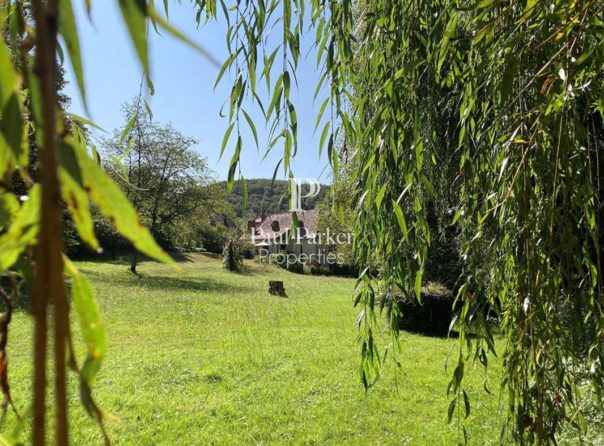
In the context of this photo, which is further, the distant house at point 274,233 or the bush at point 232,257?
the distant house at point 274,233

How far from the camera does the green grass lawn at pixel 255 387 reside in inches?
153

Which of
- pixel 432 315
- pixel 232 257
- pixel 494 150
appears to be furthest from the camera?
pixel 232 257

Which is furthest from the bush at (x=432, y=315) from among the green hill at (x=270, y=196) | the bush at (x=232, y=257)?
the bush at (x=232, y=257)

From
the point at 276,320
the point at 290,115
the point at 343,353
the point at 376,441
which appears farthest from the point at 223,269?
the point at 290,115

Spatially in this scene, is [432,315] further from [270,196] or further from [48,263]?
[48,263]

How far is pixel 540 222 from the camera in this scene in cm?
129

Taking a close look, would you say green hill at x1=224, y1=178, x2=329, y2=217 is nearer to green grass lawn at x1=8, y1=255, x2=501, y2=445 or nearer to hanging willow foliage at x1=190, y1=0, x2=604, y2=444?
hanging willow foliage at x1=190, y1=0, x2=604, y2=444

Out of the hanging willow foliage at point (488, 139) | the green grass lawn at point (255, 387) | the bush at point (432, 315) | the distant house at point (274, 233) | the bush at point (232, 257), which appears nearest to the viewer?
the hanging willow foliage at point (488, 139)

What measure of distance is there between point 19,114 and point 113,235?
69.8 feet

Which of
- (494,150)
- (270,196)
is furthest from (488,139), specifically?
(270,196)

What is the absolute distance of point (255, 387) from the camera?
5.14 metres

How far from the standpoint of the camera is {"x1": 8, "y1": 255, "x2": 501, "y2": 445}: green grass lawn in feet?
12.8

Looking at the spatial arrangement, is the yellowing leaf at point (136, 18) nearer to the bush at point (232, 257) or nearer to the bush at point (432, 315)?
the bush at point (432, 315)

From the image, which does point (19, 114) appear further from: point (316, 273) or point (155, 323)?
point (316, 273)
